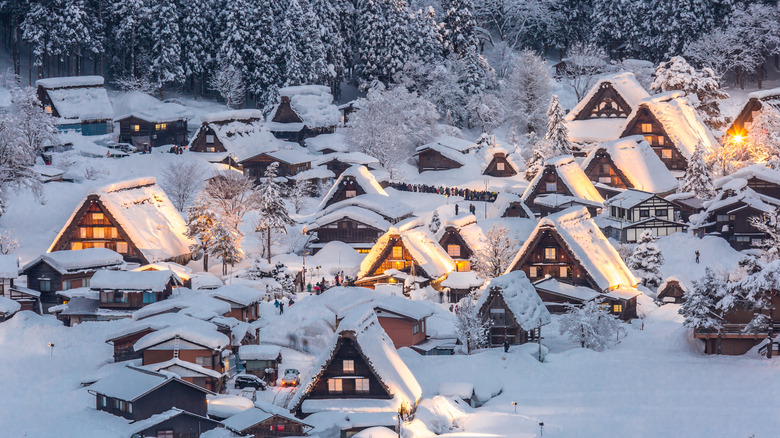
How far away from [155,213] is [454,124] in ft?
114

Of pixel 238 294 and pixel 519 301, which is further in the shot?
pixel 238 294

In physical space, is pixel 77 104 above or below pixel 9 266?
above

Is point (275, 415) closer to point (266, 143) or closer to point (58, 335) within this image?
point (58, 335)

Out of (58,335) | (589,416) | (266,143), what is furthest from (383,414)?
(266,143)

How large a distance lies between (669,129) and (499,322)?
34550 millimetres

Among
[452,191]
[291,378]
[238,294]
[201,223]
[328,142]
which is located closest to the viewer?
[291,378]

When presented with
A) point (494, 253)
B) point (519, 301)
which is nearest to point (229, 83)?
point (494, 253)

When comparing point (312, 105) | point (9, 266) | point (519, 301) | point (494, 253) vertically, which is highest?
point (312, 105)

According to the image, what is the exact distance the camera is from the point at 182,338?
1875 inches

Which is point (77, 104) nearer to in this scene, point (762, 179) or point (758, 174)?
point (758, 174)

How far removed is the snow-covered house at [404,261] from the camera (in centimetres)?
6247

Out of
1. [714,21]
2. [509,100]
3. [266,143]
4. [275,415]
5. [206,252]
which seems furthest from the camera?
[714,21]

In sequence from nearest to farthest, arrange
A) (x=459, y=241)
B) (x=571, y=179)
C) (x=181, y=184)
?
(x=459, y=241) < (x=181, y=184) < (x=571, y=179)

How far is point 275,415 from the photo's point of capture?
40875mm
